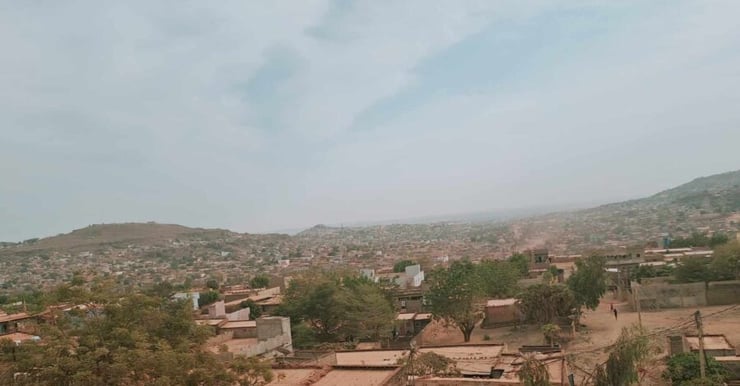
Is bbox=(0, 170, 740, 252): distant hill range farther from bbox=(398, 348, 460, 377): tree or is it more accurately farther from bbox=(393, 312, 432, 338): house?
bbox=(398, 348, 460, 377): tree

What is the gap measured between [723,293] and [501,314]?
43.0 feet

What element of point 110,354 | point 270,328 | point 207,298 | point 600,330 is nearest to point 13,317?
point 207,298

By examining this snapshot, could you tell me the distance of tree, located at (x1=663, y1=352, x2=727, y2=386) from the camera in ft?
54.6

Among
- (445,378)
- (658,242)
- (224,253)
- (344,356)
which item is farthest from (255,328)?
(224,253)

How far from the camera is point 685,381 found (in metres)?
16.8

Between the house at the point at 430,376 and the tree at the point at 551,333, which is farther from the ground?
the house at the point at 430,376

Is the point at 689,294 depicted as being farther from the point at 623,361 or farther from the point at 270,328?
the point at 270,328

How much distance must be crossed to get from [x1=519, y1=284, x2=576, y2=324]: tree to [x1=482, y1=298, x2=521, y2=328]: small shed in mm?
1449

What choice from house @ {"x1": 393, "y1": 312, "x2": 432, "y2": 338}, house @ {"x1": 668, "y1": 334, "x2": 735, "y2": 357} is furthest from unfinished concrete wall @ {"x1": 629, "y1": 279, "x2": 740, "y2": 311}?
house @ {"x1": 393, "y1": 312, "x2": 432, "y2": 338}

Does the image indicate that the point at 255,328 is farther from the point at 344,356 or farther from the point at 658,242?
the point at 658,242

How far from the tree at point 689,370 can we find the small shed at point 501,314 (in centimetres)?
1291

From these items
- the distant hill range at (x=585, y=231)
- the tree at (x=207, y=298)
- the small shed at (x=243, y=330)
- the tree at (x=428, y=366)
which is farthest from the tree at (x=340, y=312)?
the distant hill range at (x=585, y=231)

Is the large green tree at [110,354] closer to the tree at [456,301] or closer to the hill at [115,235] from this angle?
the tree at [456,301]

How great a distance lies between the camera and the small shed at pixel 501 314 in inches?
1238
